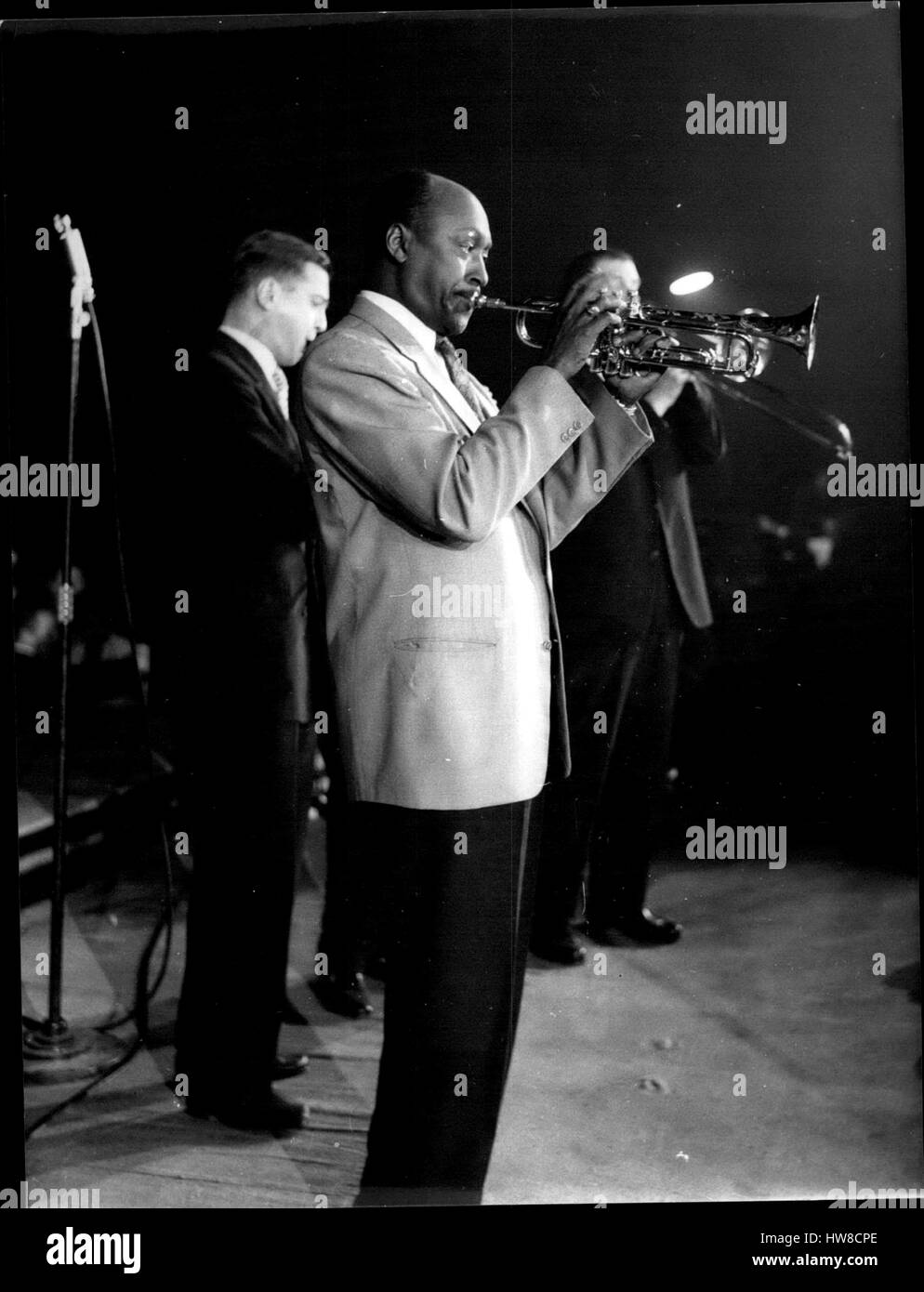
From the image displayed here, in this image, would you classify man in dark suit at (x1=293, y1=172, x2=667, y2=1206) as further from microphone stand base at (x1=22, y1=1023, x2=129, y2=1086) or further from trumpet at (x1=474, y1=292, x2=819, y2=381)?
microphone stand base at (x1=22, y1=1023, x2=129, y2=1086)

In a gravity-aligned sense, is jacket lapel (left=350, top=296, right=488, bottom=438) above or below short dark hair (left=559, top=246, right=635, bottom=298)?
below

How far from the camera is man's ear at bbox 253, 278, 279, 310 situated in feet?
8.01

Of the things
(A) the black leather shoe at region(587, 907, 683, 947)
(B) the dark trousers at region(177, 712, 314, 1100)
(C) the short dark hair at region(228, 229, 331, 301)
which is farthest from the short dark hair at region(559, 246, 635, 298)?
(A) the black leather shoe at region(587, 907, 683, 947)

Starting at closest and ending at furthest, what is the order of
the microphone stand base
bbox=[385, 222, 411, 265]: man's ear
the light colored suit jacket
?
the light colored suit jacket < bbox=[385, 222, 411, 265]: man's ear < the microphone stand base

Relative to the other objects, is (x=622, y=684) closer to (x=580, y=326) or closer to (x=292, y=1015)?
(x=580, y=326)

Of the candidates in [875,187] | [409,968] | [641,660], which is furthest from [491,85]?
[409,968]

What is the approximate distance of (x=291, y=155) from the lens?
8.05ft

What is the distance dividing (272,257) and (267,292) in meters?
0.07

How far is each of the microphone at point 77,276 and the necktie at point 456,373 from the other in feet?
2.32

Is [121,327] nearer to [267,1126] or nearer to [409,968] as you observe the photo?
[409,968]

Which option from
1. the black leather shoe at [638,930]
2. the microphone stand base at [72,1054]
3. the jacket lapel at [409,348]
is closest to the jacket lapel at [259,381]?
the jacket lapel at [409,348]

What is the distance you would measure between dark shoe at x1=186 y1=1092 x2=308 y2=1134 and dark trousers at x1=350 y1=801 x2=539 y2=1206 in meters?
0.16

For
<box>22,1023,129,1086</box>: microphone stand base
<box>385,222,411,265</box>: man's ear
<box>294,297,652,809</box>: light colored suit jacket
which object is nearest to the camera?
<box>294,297,652,809</box>: light colored suit jacket

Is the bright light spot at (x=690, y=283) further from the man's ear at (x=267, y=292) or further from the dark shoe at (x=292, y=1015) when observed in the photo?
the dark shoe at (x=292, y=1015)
